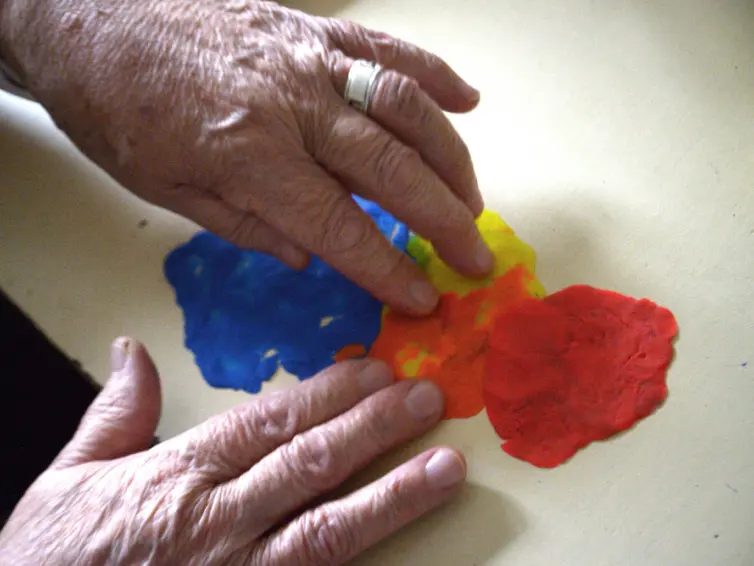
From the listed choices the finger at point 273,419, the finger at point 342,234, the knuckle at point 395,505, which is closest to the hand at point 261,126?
the finger at point 342,234

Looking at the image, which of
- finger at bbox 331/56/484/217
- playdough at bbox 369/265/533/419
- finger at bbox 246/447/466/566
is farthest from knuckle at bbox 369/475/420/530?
finger at bbox 331/56/484/217

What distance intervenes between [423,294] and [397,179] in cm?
14

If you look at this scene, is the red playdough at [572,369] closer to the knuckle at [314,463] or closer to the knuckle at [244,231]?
the knuckle at [314,463]

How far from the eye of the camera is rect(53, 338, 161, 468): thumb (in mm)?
597

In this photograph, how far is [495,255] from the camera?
684 millimetres

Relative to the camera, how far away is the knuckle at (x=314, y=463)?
55 cm

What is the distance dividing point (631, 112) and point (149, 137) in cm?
60

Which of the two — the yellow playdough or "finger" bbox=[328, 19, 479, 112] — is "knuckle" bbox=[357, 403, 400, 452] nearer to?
the yellow playdough

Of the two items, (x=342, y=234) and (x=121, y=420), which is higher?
(x=342, y=234)

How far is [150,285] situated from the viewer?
30.2 inches

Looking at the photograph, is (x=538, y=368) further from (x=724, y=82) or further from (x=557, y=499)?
(x=724, y=82)

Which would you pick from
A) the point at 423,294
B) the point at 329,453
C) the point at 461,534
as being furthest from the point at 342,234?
the point at 461,534

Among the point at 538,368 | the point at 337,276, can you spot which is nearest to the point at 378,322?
the point at 337,276

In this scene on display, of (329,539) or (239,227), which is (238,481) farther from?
(239,227)
